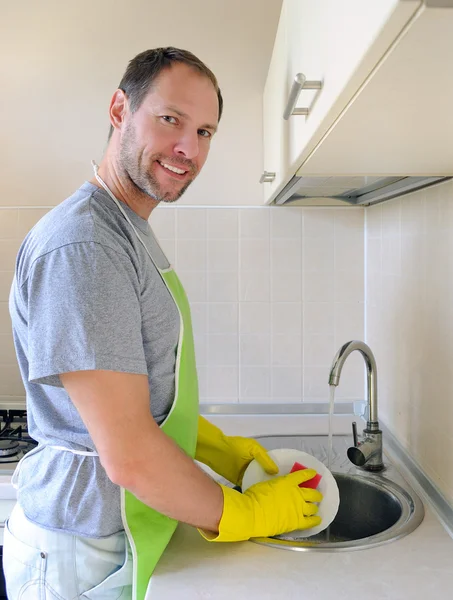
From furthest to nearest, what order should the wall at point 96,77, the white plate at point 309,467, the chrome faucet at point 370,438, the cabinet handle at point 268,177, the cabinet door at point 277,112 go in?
the wall at point 96,77, the cabinet handle at point 268,177, the chrome faucet at point 370,438, the cabinet door at point 277,112, the white plate at point 309,467

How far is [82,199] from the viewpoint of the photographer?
39.4 inches

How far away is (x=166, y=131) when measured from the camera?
1067 millimetres

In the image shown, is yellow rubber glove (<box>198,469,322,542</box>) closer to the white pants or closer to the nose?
the white pants

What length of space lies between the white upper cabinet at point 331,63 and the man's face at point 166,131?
0.18 m

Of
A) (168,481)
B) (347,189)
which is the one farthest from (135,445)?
(347,189)

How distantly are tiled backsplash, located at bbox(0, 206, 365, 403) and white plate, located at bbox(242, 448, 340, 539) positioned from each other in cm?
68

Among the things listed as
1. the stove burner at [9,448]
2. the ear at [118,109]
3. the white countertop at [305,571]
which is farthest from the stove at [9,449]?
the ear at [118,109]

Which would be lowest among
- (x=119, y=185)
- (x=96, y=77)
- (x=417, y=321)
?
(x=417, y=321)

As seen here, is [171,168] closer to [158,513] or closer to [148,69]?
[148,69]

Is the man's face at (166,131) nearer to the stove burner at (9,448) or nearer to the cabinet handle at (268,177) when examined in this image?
the cabinet handle at (268,177)

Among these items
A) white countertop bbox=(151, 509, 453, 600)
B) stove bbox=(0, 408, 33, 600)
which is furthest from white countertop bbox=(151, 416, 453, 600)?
stove bbox=(0, 408, 33, 600)

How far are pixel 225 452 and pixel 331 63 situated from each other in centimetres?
90

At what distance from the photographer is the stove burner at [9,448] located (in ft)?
5.36

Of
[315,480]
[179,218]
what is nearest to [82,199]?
[315,480]
